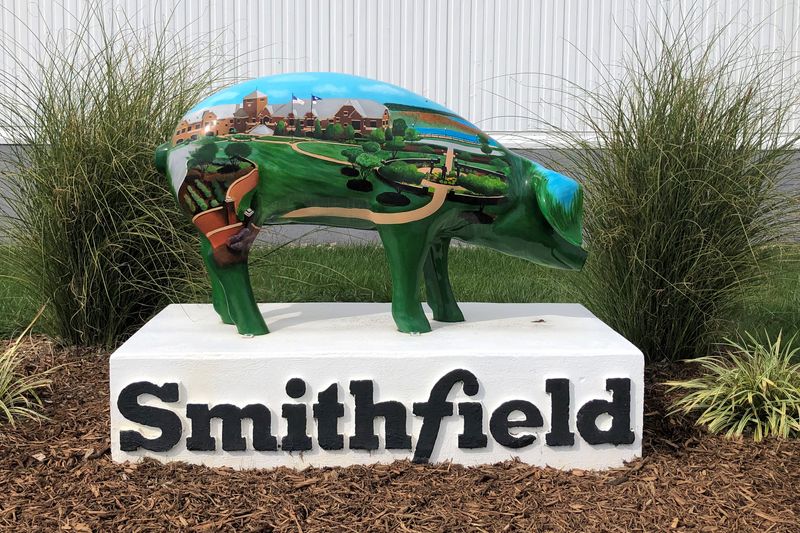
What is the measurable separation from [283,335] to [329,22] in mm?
4536

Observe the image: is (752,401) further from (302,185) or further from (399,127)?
(302,185)

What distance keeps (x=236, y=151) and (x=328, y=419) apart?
0.93 metres

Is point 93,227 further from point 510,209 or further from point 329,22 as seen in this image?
point 329,22

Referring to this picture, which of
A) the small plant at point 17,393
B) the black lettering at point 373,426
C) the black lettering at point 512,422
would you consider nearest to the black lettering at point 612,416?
the black lettering at point 512,422

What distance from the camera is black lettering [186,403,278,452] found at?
99.0 inches

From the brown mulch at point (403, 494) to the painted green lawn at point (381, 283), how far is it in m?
1.14

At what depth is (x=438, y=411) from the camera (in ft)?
8.35

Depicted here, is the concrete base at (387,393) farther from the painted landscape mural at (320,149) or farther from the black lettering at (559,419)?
the painted landscape mural at (320,149)

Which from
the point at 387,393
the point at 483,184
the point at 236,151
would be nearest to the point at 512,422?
the point at 387,393

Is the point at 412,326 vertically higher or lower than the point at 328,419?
higher

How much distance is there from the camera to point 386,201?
2686mm

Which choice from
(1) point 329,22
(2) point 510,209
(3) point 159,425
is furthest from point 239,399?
(1) point 329,22

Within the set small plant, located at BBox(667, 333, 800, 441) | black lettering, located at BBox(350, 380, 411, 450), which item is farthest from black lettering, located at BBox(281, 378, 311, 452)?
small plant, located at BBox(667, 333, 800, 441)

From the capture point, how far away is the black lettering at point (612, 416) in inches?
101
